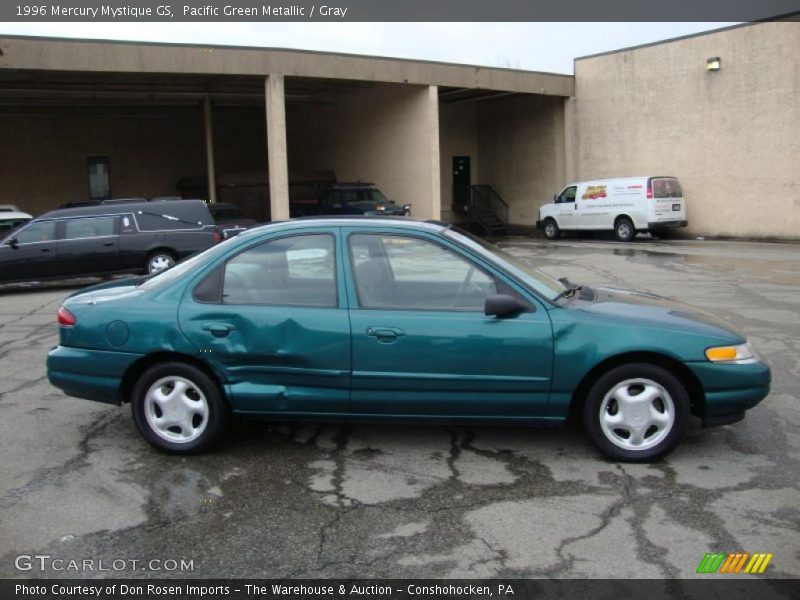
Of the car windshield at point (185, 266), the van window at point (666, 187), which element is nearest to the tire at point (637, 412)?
the car windshield at point (185, 266)

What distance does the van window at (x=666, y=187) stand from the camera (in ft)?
74.0

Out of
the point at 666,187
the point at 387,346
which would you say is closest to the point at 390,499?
the point at 387,346

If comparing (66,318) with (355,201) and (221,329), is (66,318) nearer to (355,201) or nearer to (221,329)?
(221,329)

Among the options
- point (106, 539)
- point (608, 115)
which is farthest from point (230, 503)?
point (608, 115)

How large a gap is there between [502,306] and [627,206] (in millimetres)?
19724

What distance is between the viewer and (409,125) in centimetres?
2430

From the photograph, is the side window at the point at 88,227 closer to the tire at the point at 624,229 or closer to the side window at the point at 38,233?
the side window at the point at 38,233

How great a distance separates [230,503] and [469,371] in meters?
1.58

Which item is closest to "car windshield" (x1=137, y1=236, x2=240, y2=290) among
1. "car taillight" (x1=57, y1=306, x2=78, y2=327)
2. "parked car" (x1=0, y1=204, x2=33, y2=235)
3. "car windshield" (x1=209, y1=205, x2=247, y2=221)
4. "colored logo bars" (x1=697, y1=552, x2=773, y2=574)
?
"car taillight" (x1=57, y1=306, x2=78, y2=327)

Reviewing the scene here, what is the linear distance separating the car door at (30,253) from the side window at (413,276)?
10.6 metres

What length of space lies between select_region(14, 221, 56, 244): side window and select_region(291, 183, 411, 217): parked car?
377 inches

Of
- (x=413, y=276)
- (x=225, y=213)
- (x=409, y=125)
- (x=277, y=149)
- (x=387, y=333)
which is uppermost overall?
(x=409, y=125)

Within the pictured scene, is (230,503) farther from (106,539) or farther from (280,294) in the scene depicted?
(280,294)

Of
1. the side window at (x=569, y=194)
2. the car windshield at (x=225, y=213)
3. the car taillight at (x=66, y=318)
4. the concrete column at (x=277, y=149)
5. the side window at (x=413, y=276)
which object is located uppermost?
the concrete column at (x=277, y=149)
